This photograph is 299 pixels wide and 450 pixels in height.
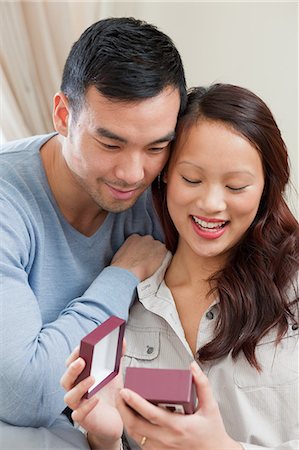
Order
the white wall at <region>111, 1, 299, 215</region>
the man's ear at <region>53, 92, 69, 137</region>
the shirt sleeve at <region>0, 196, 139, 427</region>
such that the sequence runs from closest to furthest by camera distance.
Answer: the shirt sleeve at <region>0, 196, 139, 427</region>, the man's ear at <region>53, 92, 69, 137</region>, the white wall at <region>111, 1, 299, 215</region>

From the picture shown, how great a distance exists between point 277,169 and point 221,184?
0.13m

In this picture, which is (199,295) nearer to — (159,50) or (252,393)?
(252,393)

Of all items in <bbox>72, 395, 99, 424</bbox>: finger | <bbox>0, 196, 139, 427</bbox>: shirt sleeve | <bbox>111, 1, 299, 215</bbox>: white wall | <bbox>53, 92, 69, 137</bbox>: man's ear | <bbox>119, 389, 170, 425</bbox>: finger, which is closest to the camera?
<bbox>119, 389, 170, 425</bbox>: finger

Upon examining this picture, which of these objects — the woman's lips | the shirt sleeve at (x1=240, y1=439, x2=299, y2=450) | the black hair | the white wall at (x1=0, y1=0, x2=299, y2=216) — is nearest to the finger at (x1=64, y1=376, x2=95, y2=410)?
the shirt sleeve at (x1=240, y1=439, x2=299, y2=450)

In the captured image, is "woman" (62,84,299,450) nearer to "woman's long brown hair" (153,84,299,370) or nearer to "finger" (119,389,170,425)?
"woman's long brown hair" (153,84,299,370)

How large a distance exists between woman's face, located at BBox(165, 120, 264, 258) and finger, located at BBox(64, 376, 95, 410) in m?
0.43

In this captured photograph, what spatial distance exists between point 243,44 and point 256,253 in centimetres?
99

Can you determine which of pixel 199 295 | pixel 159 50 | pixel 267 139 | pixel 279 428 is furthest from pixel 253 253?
pixel 159 50

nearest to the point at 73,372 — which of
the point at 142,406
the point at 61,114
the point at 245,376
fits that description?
the point at 142,406

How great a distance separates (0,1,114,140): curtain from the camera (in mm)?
2297

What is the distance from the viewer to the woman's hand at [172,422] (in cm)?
103

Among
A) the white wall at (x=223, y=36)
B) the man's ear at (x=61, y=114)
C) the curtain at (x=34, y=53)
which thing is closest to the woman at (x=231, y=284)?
the man's ear at (x=61, y=114)

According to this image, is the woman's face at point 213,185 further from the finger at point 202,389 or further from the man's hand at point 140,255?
the finger at point 202,389

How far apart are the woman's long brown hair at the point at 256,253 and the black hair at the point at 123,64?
101mm
